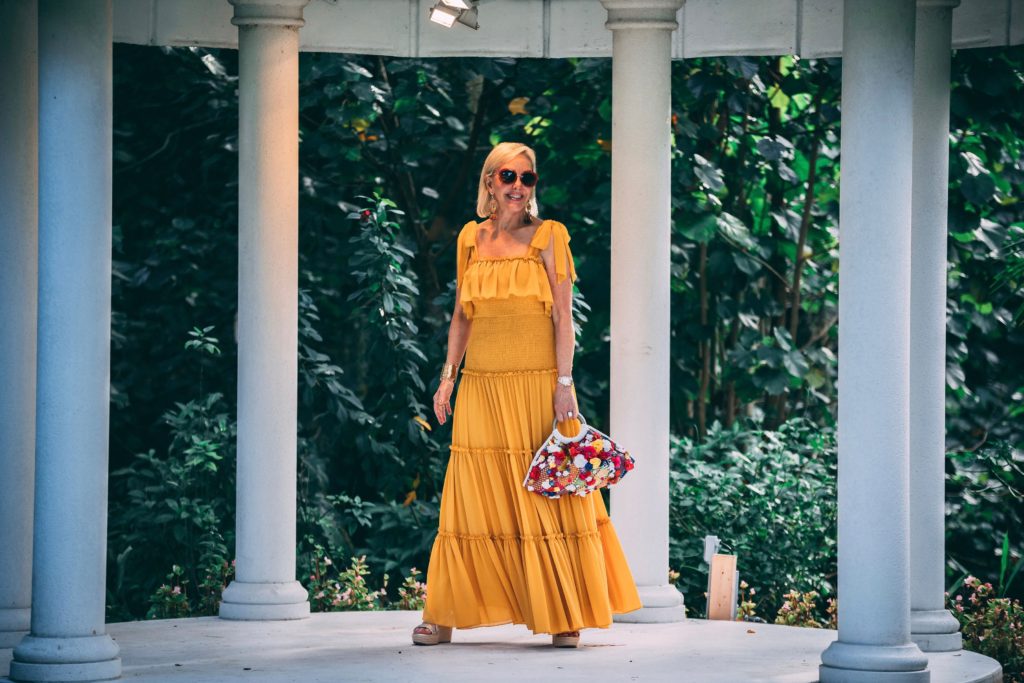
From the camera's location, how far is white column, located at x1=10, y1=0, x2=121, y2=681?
8.11 m

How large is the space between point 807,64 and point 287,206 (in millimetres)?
6278

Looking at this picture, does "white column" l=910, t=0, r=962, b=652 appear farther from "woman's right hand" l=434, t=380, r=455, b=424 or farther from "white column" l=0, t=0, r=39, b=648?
"white column" l=0, t=0, r=39, b=648

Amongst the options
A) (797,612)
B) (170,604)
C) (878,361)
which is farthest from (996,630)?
(170,604)

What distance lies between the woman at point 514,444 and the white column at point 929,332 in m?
1.88

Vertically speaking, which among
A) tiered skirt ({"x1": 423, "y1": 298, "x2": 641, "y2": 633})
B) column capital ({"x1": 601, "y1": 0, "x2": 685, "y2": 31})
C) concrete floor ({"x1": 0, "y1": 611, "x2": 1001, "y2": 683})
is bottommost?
concrete floor ({"x1": 0, "y1": 611, "x2": 1001, "y2": 683})

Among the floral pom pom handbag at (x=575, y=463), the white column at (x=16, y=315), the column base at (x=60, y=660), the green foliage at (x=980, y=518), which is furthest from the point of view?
the green foliage at (x=980, y=518)

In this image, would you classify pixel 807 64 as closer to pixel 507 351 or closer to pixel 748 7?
pixel 748 7

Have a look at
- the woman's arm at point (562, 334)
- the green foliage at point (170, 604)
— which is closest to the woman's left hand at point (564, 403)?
the woman's arm at point (562, 334)

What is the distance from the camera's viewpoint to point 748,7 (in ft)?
38.2

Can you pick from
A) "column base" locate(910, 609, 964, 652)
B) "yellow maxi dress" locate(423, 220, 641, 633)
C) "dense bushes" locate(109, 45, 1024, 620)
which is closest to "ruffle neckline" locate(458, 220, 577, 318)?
"yellow maxi dress" locate(423, 220, 641, 633)

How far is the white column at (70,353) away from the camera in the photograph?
8.11 meters

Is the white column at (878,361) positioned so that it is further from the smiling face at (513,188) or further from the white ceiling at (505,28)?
the white ceiling at (505,28)

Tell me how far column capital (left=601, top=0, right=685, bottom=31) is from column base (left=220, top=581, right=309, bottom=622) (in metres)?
4.16

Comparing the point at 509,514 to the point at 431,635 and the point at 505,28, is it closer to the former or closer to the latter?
the point at 431,635
